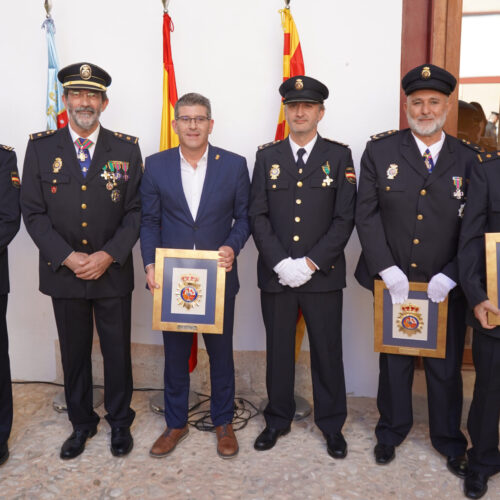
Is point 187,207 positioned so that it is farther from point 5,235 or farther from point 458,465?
point 458,465

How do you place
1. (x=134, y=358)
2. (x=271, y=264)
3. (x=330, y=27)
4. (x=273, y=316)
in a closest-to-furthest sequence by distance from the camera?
(x=271, y=264)
(x=273, y=316)
(x=330, y=27)
(x=134, y=358)

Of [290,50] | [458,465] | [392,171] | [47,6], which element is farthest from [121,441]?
[47,6]

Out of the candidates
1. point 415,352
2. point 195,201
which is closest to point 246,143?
point 195,201

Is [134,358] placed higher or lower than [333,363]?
lower

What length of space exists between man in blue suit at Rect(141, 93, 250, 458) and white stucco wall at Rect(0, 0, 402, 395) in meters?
0.68

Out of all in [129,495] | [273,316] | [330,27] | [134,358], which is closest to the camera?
[129,495]

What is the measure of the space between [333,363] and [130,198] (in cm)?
137

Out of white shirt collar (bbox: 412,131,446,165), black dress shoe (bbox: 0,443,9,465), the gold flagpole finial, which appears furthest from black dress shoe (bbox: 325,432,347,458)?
the gold flagpole finial

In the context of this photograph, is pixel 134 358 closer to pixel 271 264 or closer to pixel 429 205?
pixel 271 264

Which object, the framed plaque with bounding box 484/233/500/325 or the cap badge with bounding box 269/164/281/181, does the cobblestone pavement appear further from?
the cap badge with bounding box 269/164/281/181

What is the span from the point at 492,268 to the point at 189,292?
1.38 metres

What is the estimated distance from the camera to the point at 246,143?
3244 mm

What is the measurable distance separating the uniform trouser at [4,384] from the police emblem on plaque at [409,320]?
2.00m

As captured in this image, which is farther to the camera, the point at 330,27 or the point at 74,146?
the point at 330,27
